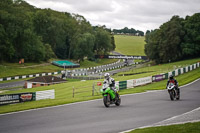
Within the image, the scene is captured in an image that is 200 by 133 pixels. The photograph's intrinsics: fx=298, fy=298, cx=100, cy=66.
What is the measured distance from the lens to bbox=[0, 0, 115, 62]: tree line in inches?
3112

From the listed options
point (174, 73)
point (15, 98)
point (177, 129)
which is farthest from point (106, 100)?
point (174, 73)

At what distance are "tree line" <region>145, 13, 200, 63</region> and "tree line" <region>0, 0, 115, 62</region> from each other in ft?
86.3

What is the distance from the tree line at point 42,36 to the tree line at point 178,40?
26.3 metres

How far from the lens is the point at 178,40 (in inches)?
3509

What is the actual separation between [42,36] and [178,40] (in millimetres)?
46209

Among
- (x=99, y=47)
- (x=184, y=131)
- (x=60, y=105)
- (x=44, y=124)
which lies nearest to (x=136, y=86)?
(x=60, y=105)

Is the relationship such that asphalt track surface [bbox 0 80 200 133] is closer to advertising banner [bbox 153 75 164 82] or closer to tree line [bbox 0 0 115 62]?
advertising banner [bbox 153 75 164 82]

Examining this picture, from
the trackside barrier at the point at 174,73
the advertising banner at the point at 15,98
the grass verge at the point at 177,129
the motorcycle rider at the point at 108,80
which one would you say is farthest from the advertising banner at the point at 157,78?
the grass verge at the point at 177,129

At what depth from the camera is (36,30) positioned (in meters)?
104

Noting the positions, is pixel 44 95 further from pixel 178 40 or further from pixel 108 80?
pixel 178 40

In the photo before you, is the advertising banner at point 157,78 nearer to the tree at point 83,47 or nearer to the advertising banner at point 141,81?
the advertising banner at point 141,81

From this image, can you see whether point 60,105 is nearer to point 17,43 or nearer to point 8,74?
point 8,74

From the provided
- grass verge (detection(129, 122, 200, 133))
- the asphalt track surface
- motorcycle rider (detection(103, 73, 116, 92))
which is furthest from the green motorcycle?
grass verge (detection(129, 122, 200, 133))

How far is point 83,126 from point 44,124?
193cm
